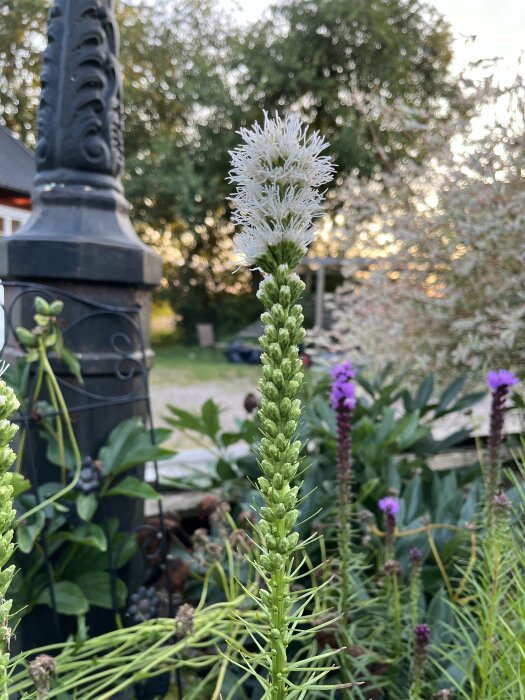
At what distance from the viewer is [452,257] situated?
3.10 meters

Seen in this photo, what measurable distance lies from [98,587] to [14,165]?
1.24m

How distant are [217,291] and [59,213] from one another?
55.8ft

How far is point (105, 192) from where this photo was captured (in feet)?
6.37

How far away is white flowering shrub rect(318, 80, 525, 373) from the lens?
2801 mm

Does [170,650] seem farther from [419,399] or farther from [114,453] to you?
[419,399]

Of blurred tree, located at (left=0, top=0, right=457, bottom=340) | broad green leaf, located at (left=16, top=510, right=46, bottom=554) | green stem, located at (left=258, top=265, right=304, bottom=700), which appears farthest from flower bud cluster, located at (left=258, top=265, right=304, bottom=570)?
blurred tree, located at (left=0, top=0, right=457, bottom=340)

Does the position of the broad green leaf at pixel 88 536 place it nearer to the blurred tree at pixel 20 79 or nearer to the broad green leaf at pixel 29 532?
the broad green leaf at pixel 29 532

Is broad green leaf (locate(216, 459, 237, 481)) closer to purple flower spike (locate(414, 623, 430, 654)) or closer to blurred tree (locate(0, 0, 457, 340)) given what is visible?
purple flower spike (locate(414, 623, 430, 654))

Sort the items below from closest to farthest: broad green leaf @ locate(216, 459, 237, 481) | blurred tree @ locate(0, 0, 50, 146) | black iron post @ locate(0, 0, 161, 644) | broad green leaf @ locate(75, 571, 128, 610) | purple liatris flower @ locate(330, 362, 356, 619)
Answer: purple liatris flower @ locate(330, 362, 356, 619)
broad green leaf @ locate(75, 571, 128, 610)
black iron post @ locate(0, 0, 161, 644)
broad green leaf @ locate(216, 459, 237, 481)
blurred tree @ locate(0, 0, 50, 146)

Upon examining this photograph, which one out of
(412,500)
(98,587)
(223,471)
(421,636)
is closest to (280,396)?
(421,636)

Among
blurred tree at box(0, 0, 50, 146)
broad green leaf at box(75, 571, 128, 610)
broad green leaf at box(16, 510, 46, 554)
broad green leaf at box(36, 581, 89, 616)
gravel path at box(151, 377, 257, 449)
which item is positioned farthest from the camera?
gravel path at box(151, 377, 257, 449)

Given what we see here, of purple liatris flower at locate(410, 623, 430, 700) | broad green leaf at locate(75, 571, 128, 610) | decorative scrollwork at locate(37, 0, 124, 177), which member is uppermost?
decorative scrollwork at locate(37, 0, 124, 177)

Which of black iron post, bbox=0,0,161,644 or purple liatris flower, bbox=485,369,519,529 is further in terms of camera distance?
black iron post, bbox=0,0,161,644

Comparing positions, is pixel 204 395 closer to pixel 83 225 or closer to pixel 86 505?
pixel 83 225
